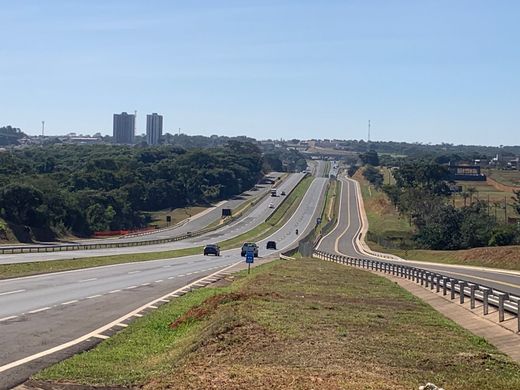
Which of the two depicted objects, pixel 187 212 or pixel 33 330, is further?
pixel 187 212

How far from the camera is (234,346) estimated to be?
1411cm

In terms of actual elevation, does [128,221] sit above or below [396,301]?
below

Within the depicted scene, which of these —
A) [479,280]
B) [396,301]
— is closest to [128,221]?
[479,280]

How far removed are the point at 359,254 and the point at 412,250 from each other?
580cm

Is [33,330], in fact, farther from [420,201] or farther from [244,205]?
[244,205]

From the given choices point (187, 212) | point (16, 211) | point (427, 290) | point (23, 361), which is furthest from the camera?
point (187, 212)

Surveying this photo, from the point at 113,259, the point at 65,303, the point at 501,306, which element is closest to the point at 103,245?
the point at 113,259

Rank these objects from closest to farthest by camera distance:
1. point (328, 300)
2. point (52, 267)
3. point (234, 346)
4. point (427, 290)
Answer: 1. point (234, 346)
2. point (328, 300)
3. point (427, 290)
4. point (52, 267)

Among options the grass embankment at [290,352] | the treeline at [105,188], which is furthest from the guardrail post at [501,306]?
the treeline at [105,188]

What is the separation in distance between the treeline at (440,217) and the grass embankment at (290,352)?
6476cm

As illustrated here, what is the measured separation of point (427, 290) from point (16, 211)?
71.1 m

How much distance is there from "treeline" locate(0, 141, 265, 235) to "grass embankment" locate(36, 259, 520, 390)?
7729cm

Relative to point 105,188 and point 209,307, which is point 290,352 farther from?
point 105,188

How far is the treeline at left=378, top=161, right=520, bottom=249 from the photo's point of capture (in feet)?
289
